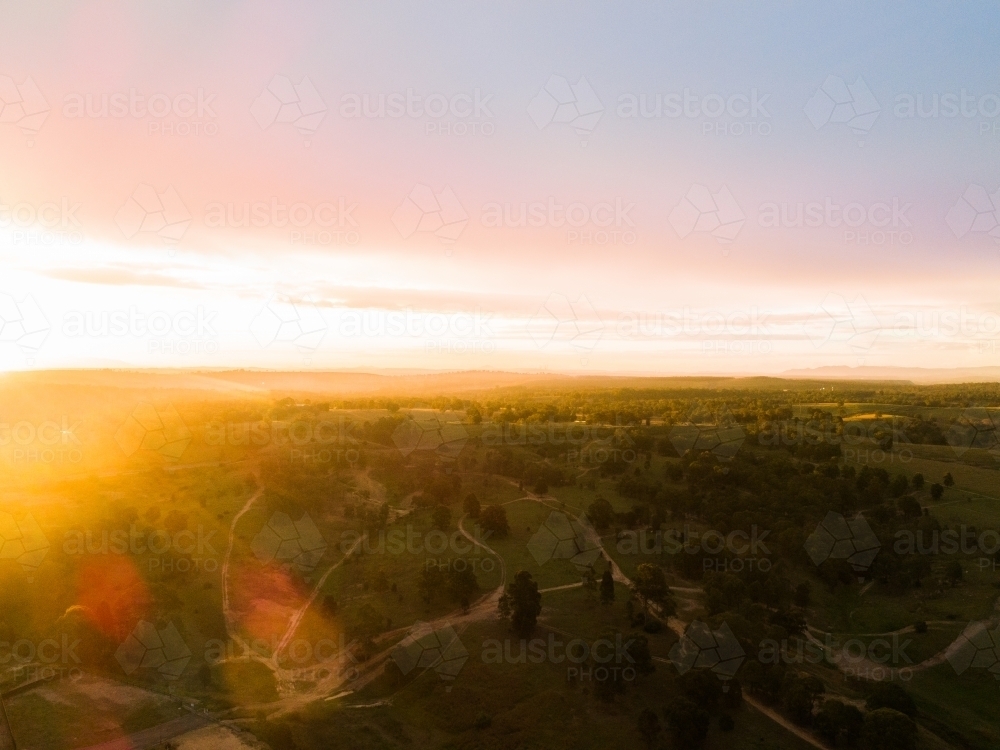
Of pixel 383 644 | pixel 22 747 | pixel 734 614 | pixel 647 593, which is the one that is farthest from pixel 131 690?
pixel 734 614

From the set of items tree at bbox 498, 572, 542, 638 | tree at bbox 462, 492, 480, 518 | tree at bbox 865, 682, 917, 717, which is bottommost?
tree at bbox 865, 682, 917, 717

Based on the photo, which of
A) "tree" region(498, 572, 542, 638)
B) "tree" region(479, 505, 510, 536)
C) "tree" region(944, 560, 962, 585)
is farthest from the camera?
"tree" region(479, 505, 510, 536)

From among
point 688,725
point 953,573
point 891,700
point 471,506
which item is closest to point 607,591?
point 688,725

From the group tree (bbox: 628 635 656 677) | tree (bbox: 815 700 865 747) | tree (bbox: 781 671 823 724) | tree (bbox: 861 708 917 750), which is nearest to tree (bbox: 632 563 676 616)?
tree (bbox: 628 635 656 677)

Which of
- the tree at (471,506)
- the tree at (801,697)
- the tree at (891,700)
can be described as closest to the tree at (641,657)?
the tree at (801,697)

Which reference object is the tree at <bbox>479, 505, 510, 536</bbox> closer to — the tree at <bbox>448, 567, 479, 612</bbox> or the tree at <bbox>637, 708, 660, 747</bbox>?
the tree at <bbox>448, 567, 479, 612</bbox>

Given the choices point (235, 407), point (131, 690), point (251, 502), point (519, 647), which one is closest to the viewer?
point (131, 690)

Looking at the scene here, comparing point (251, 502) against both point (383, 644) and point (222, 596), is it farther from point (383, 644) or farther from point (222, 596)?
point (383, 644)
